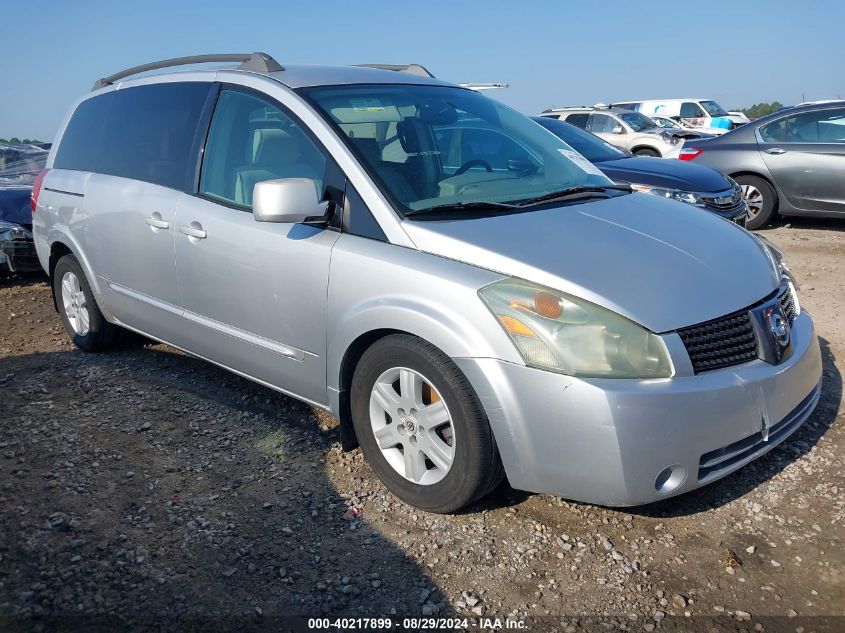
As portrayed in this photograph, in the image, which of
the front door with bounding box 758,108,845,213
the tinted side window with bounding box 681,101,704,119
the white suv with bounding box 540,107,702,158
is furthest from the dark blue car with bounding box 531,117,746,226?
the tinted side window with bounding box 681,101,704,119

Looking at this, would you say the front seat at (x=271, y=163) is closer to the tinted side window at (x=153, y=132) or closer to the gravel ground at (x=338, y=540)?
the tinted side window at (x=153, y=132)

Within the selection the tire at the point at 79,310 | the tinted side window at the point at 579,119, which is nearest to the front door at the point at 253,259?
the tire at the point at 79,310

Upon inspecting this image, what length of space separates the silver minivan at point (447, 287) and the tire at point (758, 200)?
18.9 feet

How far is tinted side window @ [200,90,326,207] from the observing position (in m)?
3.54

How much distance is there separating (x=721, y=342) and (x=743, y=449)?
0.42 metres

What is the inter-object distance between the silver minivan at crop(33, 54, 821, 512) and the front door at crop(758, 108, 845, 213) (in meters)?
5.65

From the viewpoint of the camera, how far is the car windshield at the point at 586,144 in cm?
786

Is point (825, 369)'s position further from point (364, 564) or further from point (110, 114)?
point (110, 114)

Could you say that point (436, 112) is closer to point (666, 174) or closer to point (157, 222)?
point (157, 222)

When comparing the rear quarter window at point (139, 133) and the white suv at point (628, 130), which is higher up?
the rear quarter window at point (139, 133)

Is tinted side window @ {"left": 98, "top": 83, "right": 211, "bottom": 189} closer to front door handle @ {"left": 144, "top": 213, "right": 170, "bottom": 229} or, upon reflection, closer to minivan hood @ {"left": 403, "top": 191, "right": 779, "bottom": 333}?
front door handle @ {"left": 144, "top": 213, "right": 170, "bottom": 229}

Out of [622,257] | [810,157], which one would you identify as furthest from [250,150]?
[810,157]

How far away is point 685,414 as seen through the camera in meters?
2.63

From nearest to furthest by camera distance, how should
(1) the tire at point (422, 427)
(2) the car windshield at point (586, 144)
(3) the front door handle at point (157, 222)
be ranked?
(1) the tire at point (422, 427), (3) the front door handle at point (157, 222), (2) the car windshield at point (586, 144)
